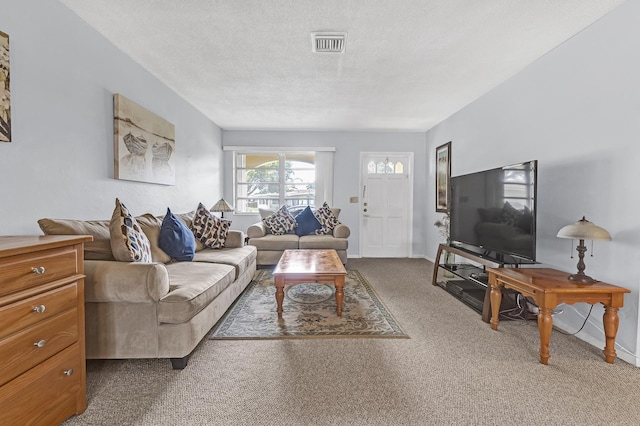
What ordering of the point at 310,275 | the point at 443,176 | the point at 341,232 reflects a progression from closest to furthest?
the point at 310,275 < the point at 341,232 < the point at 443,176

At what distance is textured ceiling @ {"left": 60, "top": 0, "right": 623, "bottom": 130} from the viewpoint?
2150mm

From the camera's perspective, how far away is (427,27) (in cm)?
237

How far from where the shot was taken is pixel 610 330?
2025 millimetres

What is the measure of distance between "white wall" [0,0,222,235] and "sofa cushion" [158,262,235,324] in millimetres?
841

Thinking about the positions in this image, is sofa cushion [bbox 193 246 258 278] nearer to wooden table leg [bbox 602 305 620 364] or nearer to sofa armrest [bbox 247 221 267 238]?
sofa armrest [bbox 247 221 267 238]

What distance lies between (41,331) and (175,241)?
1.62 m

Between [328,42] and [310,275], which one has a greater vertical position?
[328,42]

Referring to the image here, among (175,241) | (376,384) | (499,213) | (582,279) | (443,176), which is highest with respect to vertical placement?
(443,176)

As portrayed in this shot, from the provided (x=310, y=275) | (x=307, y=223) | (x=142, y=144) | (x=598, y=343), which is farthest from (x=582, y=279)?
(x=142, y=144)

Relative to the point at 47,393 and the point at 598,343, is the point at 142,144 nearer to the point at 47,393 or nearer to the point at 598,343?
the point at 47,393

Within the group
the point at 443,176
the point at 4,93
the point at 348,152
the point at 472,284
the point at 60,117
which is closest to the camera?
the point at 4,93

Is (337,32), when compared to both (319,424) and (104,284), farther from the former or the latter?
(319,424)

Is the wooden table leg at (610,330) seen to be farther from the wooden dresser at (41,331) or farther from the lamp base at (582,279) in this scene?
the wooden dresser at (41,331)

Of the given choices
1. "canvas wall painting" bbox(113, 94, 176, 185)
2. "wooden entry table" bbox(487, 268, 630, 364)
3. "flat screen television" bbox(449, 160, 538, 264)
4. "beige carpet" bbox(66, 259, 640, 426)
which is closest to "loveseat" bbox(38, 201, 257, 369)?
"beige carpet" bbox(66, 259, 640, 426)
